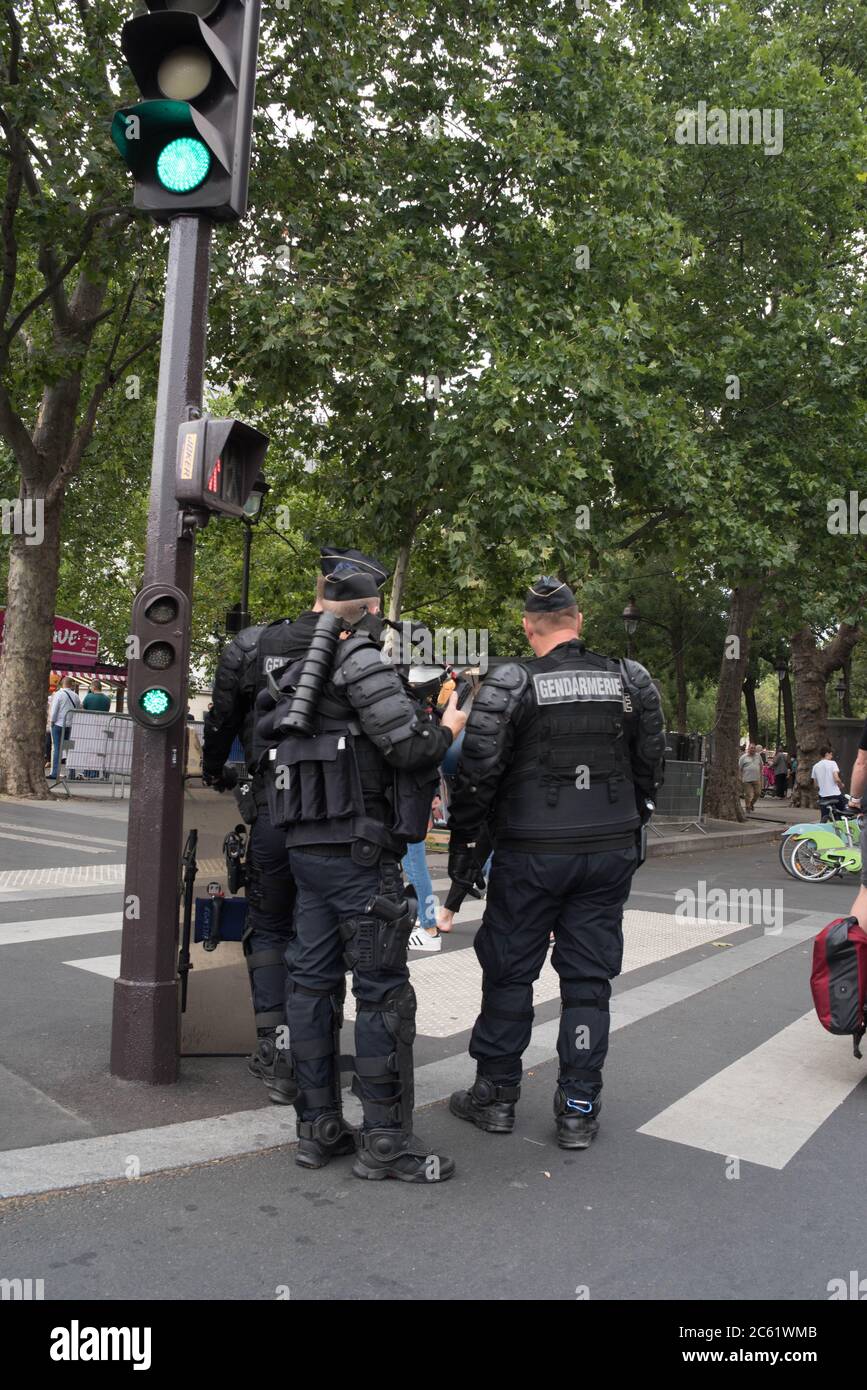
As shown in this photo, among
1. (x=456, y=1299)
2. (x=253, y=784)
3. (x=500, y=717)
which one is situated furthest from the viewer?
(x=253, y=784)

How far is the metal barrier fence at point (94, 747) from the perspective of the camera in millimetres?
18719

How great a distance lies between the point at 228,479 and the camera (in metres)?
4.31

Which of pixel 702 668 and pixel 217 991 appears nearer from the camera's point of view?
pixel 217 991

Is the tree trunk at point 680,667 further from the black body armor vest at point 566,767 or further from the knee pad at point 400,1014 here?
the knee pad at point 400,1014

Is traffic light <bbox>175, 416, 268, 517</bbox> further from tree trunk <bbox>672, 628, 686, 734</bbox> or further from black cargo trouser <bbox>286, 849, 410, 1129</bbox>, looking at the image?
tree trunk <bbox>672, 628, 686, 734</bbox>

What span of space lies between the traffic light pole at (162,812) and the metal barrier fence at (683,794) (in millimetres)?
14257

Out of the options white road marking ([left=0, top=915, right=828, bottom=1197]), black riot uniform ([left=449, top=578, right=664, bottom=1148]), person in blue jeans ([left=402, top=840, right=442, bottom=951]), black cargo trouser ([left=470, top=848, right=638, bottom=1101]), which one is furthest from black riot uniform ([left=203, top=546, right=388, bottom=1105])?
person in blue jeans ([left=402, top=840, right=442, bottom=951])

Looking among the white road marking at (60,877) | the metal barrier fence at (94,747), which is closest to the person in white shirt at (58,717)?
the metal barrier fence at (94,747)

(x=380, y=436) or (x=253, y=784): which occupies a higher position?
(x=380, y=436)

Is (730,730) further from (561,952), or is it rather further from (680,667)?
(561,952)

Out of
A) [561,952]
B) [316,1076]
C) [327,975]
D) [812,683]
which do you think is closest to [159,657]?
[327,975]

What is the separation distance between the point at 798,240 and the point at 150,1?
50.4 ft
